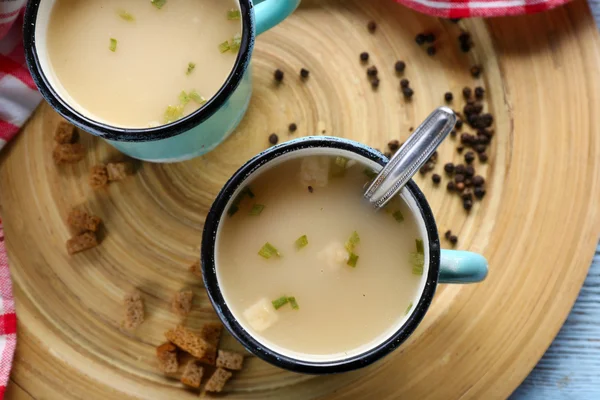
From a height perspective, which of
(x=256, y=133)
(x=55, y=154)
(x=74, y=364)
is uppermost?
(x=256, y=133)

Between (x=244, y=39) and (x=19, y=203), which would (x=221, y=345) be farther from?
(x=244, y=39)

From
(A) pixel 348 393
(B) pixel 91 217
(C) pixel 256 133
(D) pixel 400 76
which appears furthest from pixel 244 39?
(A) pixel 348 393

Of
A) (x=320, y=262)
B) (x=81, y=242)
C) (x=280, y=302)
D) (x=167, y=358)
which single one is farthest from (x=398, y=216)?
(x=81, y=242)

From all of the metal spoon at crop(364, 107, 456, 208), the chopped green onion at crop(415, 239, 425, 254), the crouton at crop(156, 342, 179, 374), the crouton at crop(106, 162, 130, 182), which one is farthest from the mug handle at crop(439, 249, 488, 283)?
the crouton at crop(106, 162, 130, 182)

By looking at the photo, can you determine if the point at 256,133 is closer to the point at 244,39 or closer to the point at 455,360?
the point at 244,39

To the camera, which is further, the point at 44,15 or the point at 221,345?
the point at 221,345

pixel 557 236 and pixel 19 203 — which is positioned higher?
pixel 557 236

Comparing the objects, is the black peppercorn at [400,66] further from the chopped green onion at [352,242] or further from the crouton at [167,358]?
the crouton at [167,358]
